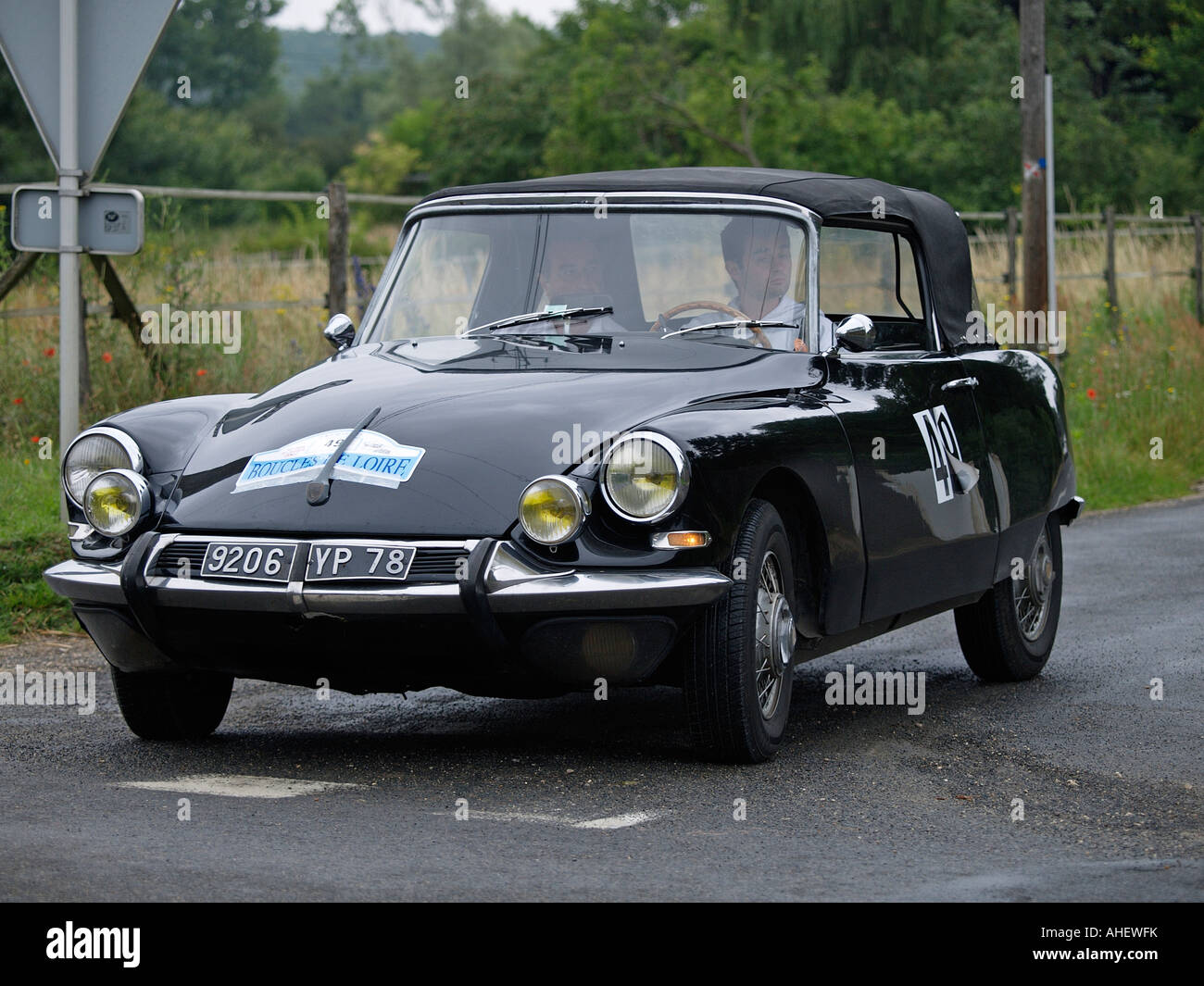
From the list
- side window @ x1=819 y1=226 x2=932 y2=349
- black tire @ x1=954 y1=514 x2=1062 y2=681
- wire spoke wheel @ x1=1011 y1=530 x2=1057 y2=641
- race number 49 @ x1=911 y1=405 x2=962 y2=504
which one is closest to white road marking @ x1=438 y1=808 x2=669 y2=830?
race number 49 @ x1=911 y1=405 x2=962 y2=504

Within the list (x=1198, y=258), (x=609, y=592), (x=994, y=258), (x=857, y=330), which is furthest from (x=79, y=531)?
(x=1198, y=258)

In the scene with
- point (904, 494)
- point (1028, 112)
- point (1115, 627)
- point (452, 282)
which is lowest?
point (1115, 627)

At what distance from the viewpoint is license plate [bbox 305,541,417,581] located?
5180 millimetres

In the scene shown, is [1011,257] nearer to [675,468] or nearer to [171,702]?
[171,702]

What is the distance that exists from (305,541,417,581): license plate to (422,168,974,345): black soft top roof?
72.2 inches

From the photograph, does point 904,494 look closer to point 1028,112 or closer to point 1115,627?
point 1115,627

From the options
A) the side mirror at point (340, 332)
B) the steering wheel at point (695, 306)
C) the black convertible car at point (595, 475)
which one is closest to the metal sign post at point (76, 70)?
the side mirror at point (340, 332)

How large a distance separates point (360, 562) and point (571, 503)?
0.59m

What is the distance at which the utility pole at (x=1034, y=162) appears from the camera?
18.0 meters

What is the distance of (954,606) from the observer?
23.5 ft

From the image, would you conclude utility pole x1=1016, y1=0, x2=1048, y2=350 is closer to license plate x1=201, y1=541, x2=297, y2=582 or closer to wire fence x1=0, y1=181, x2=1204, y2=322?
wire fence x1=0, y1=181, x2=1204, y2=322

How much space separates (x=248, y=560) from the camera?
210 inches
